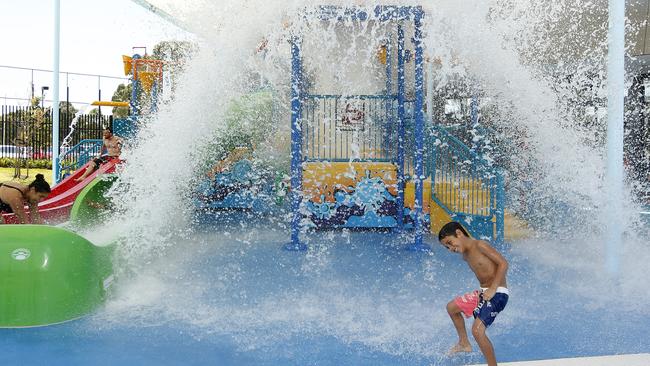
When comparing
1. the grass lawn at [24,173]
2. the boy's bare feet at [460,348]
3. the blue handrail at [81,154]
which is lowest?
the boy's bare feet at [460,348]

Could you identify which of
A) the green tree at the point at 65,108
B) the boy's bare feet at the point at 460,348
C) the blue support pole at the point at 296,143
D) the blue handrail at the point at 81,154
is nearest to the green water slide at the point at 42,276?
the boy's bare feet at the point at 460,348

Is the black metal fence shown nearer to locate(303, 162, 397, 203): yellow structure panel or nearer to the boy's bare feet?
locate(303, 162, 397, 203): yellow structure panel

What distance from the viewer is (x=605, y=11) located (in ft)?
40.3

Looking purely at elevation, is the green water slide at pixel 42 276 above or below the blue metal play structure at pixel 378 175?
below

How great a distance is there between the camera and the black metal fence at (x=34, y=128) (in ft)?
76.0

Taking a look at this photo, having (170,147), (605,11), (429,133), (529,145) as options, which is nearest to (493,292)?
(170,147)

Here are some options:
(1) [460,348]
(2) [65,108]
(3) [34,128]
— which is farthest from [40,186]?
(2) [65,108]

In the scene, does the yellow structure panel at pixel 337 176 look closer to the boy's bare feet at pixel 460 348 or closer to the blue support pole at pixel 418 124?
the blue support pole at pixel 418 124

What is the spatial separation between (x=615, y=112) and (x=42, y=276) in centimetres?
590

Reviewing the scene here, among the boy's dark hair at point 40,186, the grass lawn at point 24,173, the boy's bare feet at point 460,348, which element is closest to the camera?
the boy's bare feet at point 460,348

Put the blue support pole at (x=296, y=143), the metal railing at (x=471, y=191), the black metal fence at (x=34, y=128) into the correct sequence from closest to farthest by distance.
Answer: the blue support pole at (x=296, y=143)
the metal railing at (x=471, y=191)
the black metal fence at (x=34, y=128)

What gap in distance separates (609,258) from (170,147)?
18.8 feet

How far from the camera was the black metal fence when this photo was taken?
76.0ft

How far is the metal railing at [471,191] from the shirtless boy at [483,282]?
4.74 m
